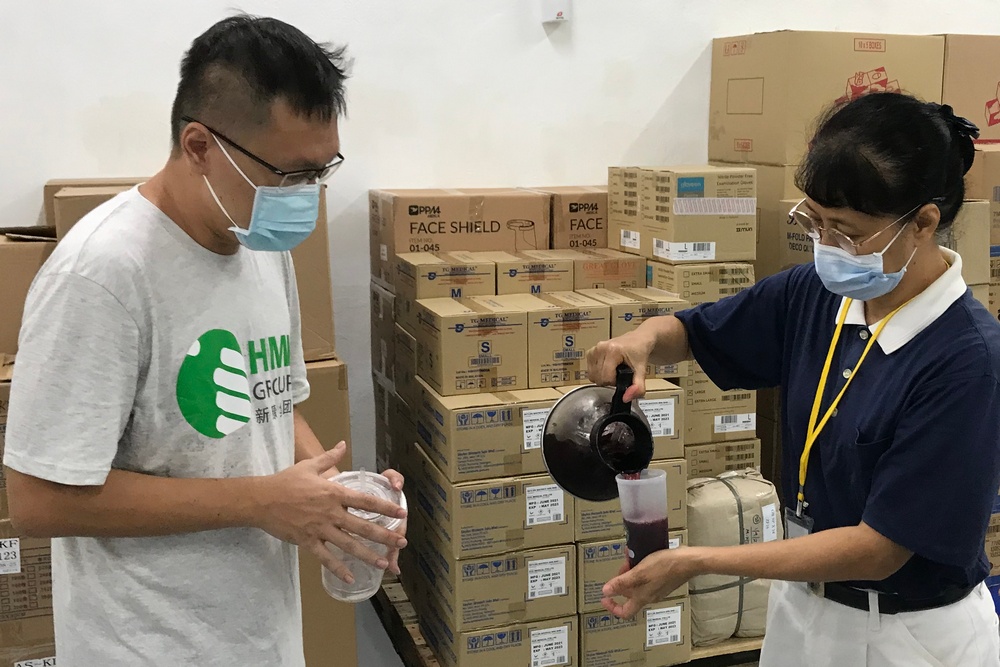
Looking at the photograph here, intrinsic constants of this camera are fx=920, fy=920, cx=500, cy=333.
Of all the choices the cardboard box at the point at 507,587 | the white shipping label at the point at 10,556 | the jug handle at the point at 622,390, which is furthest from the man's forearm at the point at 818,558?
the white shipping label at the point at 10,556

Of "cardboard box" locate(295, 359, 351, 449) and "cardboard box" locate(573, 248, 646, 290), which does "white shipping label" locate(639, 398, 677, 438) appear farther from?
"cardboard box" locate(295, 359, 351, 449)

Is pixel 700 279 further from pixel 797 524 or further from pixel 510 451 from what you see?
pixel 797 524

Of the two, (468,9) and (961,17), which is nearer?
(468,9)

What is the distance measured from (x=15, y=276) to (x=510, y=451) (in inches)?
49.4

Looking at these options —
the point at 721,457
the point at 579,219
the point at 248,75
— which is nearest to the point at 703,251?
the point at 579,219

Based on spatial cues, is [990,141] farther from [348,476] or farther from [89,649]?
[89,649]

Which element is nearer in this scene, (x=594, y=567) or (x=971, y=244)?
(x=594, y=567)

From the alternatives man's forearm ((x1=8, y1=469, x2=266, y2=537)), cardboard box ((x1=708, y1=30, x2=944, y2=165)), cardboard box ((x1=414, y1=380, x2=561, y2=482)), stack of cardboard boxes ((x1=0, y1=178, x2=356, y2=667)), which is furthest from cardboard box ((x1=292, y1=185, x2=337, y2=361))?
cardboard box ((x1=708, y1=30, x2=944, y2=165))

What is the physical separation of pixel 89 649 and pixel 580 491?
79 cm

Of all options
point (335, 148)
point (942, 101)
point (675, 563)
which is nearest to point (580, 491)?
point (675, 563)

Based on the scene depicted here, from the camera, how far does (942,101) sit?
3.07m

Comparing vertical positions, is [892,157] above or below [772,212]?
above

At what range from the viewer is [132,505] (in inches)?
47.5

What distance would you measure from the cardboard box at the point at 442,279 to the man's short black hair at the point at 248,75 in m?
1.13
